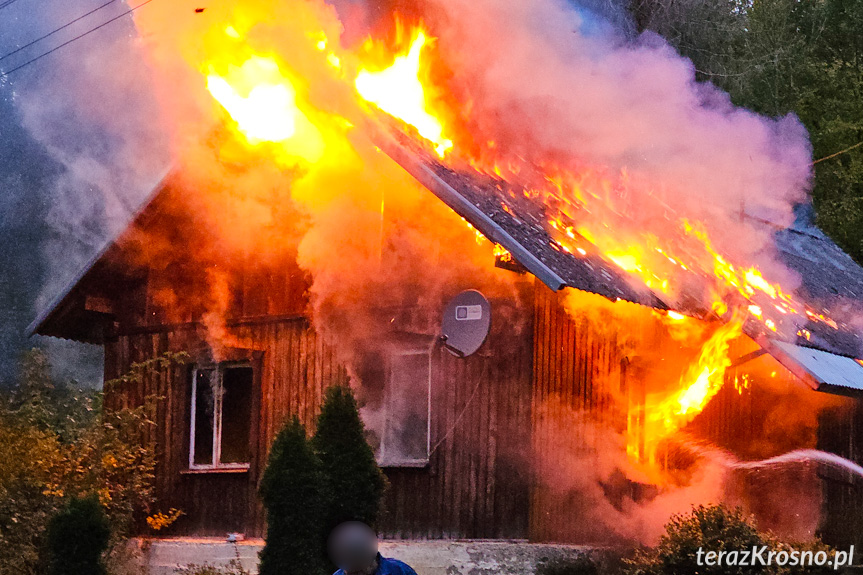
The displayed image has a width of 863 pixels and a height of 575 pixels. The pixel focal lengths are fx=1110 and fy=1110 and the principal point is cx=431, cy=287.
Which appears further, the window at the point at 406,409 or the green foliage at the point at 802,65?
the green foliage at the point at 802,65

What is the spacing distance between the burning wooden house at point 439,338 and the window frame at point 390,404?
0.02 meters

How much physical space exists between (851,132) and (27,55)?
18039mm

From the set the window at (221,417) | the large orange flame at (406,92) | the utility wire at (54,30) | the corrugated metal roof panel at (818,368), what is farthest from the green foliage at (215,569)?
the utility wire at (54,30)

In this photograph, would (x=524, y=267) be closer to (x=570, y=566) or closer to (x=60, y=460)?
(x=570, y=566)

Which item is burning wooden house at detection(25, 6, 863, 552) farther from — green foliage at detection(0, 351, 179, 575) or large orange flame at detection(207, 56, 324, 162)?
green foliage at detection(0, 351, 179, 575)

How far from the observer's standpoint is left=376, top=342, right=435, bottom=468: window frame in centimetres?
1199

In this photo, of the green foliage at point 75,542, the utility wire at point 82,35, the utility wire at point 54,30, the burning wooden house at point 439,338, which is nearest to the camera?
the green foliage at point 75,542

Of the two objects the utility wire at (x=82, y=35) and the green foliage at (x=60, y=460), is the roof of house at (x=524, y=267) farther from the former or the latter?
the utility wire at (x=82, y=35)

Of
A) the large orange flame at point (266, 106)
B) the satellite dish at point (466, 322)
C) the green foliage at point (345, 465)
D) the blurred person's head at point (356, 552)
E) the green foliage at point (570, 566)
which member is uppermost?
the large orange flame at point (266, 106)

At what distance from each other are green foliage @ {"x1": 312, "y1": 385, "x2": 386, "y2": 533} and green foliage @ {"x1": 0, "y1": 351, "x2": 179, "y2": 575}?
4.42 m

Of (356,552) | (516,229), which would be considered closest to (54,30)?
(516,229)

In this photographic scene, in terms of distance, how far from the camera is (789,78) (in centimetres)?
2708

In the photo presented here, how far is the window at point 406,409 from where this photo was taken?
12.1 m

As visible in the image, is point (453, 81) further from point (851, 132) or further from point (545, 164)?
point (851, 132)
